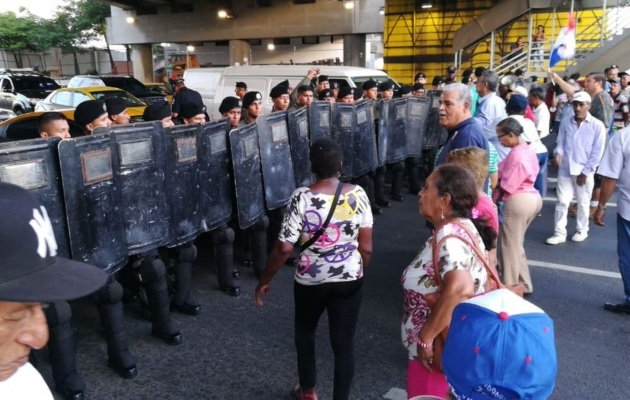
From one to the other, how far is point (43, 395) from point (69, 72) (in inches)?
1941

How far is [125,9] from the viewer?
30484 millimetres

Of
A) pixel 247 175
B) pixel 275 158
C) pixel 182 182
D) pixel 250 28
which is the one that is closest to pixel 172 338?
pixel 182 182

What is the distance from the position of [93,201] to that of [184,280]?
1.29 meters

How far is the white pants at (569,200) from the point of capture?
20.4ft

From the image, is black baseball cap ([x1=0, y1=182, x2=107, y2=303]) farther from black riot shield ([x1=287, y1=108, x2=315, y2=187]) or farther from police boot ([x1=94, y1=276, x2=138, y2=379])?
black riot shield ([x1=287, y1=108, x2=315, y2=187])

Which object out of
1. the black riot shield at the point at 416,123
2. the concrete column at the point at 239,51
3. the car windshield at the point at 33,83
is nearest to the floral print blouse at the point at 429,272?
the black riot shield at the point at 416,123

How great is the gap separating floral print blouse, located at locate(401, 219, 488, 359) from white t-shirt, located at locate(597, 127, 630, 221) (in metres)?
2.73

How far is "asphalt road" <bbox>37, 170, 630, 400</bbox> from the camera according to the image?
3377 millimetres

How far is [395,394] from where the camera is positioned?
3.30 metres

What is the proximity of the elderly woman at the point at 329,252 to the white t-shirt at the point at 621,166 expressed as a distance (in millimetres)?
2632

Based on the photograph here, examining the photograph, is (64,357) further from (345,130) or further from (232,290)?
(345,130)

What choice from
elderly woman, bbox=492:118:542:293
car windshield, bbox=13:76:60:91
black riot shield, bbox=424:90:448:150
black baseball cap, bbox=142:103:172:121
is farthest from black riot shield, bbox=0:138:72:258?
car windshield, bbox=13:76:60:91

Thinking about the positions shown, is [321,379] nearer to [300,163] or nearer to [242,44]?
[300,163]

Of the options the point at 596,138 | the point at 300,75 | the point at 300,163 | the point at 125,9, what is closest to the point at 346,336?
the point at 300,163
